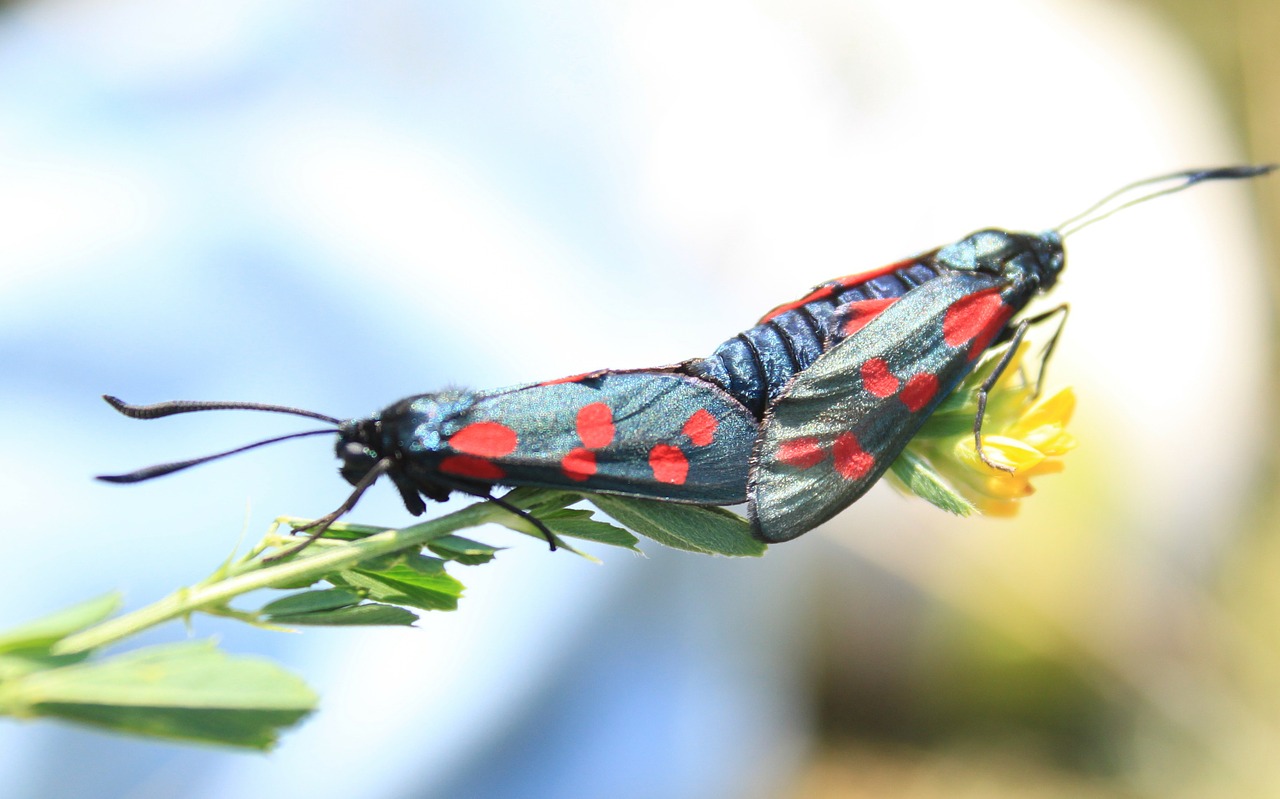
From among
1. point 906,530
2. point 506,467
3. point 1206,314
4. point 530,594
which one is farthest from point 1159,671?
point 506,467

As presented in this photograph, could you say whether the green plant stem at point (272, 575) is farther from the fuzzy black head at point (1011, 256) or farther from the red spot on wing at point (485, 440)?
the fuzzy black head at point (1011, 256)

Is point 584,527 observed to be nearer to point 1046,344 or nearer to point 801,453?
point 801,453

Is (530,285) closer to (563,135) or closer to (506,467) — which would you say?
(563,135)

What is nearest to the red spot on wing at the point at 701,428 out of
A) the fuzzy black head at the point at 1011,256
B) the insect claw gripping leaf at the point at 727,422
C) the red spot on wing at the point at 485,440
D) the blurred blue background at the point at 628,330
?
the insect claw gripping leaf at the point at 727,422

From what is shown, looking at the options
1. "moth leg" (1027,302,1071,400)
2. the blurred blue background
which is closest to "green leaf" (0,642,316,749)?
"moth leg" (1027,302,1071,400)

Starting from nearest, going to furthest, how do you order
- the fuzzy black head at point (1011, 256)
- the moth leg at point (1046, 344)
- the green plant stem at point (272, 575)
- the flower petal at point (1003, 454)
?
the green plant stem at point (272, 575), the flower petal at point (1003, 454), the moth leg at point (1046, 344), the fuzzy black head at point (1011, 256)

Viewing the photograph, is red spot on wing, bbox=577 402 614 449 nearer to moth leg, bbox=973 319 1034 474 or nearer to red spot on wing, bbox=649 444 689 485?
red spot on wing, bbox=649 444 689 485

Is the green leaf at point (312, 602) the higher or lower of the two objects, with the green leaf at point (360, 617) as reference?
higher
